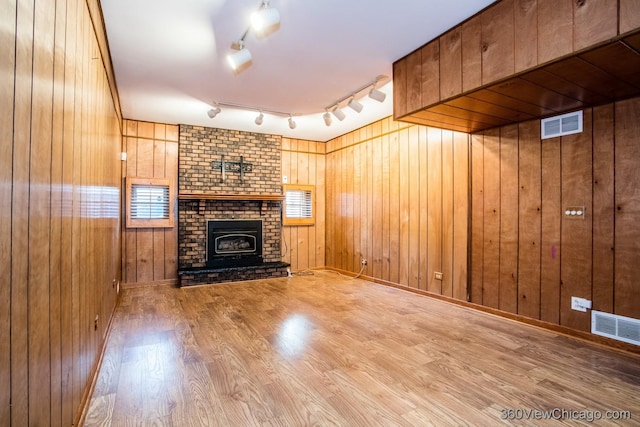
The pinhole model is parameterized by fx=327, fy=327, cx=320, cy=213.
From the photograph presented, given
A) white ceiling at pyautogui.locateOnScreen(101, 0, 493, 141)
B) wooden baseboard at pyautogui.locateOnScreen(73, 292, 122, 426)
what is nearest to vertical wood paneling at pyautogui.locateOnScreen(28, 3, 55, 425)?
wooden baseboard at pyautogui.locateOnScreen(73, 292, 122, 426)

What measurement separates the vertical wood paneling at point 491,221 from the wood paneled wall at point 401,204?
25 centimetres

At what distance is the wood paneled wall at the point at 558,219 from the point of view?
2.72m

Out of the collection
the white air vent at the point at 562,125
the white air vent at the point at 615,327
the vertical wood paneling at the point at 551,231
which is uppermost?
the white air vent at the point at 562,125

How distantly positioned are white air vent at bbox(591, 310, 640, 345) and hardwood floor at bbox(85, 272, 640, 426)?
6.0 inches

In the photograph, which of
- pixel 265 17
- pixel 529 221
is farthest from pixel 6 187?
pixel 529 221

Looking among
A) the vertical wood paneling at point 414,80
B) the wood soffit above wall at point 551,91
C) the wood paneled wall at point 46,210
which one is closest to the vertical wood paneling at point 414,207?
the wood soffit above wall at point 551,91

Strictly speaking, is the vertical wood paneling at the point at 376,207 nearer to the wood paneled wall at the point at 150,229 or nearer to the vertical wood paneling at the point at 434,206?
the vertical wood paneling at the point at 434,206

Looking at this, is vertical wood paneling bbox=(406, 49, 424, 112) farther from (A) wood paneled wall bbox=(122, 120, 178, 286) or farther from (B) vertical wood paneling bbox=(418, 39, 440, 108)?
(A) wood paneled wall bbox=(122, 120, 178, 286)

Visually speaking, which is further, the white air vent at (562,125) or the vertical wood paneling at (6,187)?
the white air vent at (562,125)

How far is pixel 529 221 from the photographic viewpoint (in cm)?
338

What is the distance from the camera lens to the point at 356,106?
4.04 m

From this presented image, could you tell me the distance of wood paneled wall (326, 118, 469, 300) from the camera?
4.16 metres

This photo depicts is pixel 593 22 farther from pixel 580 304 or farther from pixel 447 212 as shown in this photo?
pixel 447 212

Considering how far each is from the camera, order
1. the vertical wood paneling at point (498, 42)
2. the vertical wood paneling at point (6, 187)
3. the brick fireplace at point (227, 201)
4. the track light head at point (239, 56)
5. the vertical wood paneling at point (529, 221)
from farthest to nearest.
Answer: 1. the brick fireplace at point (227, 201)
2. the vertical wood paneling at point (529, 221)
3. the track light head at point (239, 56)
4. the vertical wood paneling at point (498, 42)
5. the vertical wood paneling at point (6, 187)
